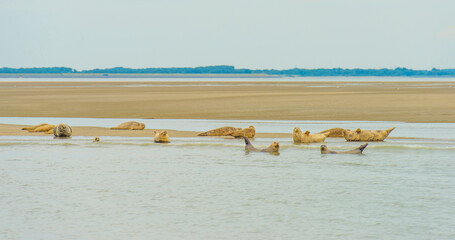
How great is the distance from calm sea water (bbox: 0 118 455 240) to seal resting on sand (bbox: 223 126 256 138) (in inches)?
54.1

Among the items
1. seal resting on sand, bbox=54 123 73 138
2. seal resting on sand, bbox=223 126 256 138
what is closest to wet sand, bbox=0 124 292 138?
seal resting on sand, bbox=223 126 256 138

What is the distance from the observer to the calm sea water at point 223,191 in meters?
8.11

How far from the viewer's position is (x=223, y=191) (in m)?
10.5

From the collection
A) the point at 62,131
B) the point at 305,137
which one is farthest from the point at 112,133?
the point at 305,137

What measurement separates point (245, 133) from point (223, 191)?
809cm

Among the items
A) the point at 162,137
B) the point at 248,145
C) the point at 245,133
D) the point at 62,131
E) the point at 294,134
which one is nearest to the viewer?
the point at 248,145

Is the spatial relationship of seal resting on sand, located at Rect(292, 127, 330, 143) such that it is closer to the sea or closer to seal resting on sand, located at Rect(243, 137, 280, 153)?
the sea

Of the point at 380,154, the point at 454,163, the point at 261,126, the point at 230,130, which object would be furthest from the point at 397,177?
the point at 261,126

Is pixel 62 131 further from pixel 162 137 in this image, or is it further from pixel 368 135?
pixel 368 135

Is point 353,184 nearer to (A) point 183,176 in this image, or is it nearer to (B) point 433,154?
(A) point 183,176

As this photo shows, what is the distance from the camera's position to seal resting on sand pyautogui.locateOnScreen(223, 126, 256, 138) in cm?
1850

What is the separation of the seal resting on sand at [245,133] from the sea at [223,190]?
3.33ft

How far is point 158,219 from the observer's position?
866cm

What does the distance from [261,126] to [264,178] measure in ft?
34.9
